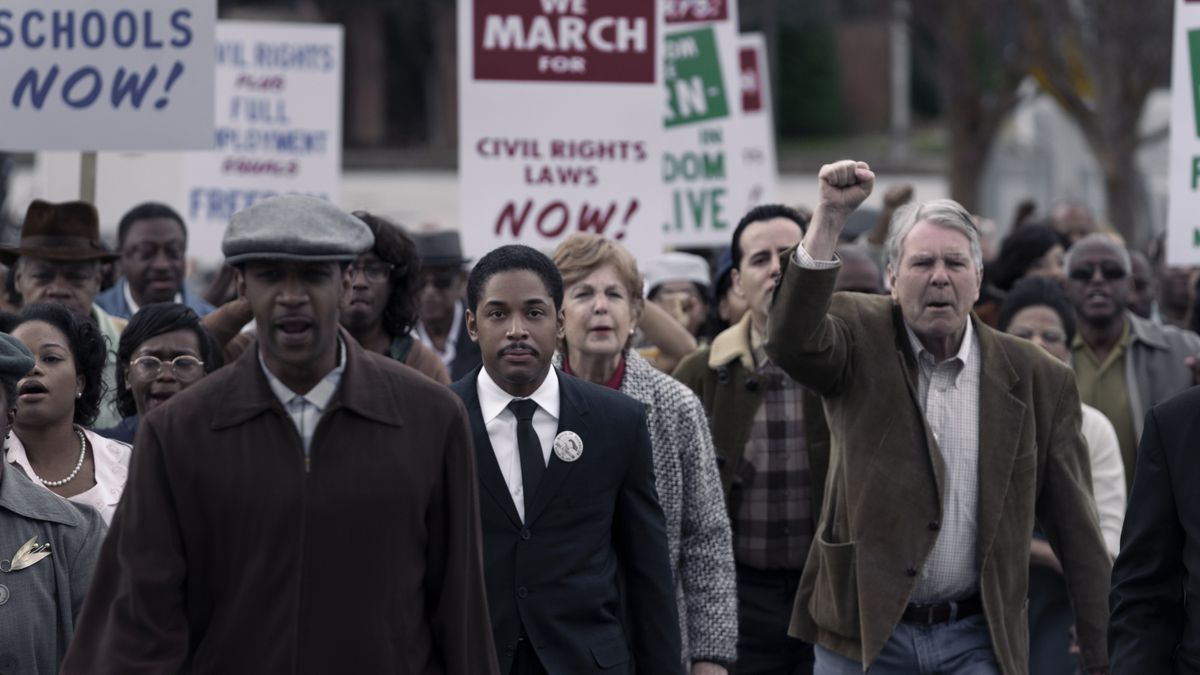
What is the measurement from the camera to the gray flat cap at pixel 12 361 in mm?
5074

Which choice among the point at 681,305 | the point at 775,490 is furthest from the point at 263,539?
the point at 681,305

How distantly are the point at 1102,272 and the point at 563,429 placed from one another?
415 cm

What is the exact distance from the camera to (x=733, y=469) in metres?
6.93

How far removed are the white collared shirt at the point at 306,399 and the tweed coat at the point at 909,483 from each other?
5.81 ft

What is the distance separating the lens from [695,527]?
20.2ft

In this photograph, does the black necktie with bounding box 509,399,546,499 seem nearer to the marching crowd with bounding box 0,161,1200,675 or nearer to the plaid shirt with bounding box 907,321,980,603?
the marching crowd with bounding box 0,161,1200,675

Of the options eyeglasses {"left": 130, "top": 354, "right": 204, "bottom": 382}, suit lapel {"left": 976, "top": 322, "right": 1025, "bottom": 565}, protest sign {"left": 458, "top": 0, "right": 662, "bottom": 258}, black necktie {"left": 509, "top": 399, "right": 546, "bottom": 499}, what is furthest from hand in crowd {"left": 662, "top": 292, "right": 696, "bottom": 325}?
black necktie {"left": 509, "top": 399, "right": 546, "bottom": 499}

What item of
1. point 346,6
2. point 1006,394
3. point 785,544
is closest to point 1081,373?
point 785,544

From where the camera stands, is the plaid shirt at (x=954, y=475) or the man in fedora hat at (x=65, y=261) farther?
the man in fedora hat at (x=65, y=261)

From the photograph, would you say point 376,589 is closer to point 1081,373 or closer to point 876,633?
point 876,633

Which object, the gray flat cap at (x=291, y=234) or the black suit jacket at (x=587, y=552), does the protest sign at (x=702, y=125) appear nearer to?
the black suit jacket at (x=587, y=552)

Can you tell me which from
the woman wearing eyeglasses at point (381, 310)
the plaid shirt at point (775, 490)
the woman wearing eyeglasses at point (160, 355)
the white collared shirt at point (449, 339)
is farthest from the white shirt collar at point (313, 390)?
the white collared shirt at point (449, 339)

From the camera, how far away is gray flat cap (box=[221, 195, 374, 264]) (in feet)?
13.4

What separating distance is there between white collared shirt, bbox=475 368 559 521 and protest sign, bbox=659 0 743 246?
21.0 feet
